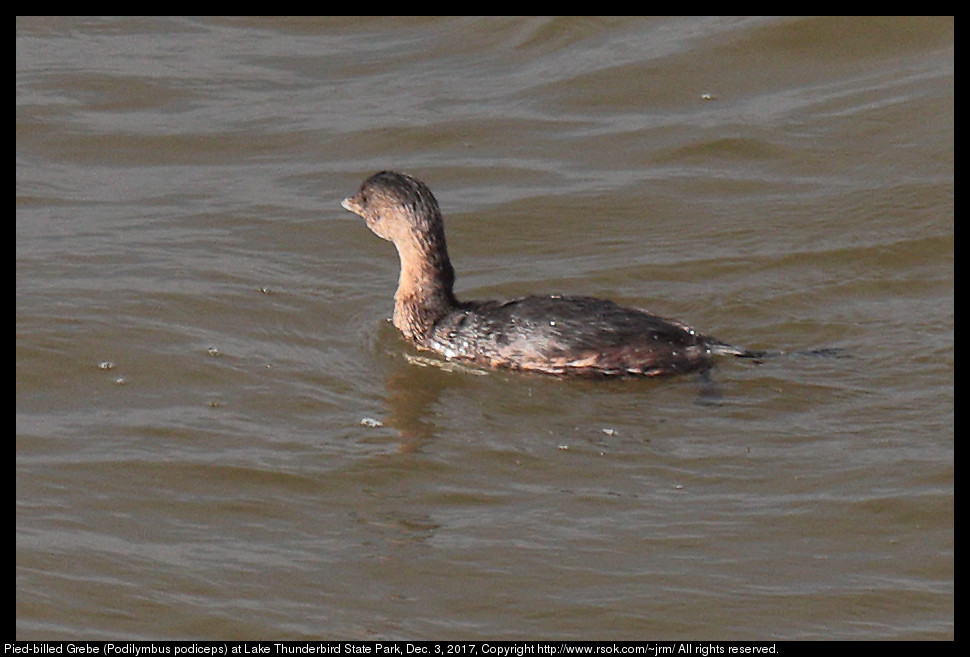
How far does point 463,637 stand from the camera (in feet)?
22.6

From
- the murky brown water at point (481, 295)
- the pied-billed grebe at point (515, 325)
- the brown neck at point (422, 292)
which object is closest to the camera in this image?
the murky brown water at point (481, 295)

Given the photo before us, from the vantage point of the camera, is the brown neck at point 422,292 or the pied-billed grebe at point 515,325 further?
the brown neck at point 422,292

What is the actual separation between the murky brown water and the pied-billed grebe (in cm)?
15

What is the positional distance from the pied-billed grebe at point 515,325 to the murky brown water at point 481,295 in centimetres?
15

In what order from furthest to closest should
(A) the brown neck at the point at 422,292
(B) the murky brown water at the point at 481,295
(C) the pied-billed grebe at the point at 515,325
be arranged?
(A) the brown neck at the point at 422,292, (C) the pied-billed grebe at the point at 515,325, (B) the murky brown water at the point at 481,295

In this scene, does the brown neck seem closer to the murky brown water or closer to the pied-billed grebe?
the pied-billed grebe

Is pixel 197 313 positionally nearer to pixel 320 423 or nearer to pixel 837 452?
pixel 320 423

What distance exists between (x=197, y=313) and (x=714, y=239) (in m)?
3.92

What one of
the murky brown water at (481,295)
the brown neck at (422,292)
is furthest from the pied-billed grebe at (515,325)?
the murky brown water at (481,295)

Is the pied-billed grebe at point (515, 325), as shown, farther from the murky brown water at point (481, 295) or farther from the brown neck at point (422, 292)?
the murky brown water at point (481, 295)

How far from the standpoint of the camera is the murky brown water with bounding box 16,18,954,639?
7.34 m

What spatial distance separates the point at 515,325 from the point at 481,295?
1538mm

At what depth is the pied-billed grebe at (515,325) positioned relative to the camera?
9711 millimetres
